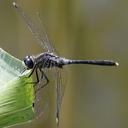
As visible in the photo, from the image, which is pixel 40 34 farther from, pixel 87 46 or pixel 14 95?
pixel 87 46

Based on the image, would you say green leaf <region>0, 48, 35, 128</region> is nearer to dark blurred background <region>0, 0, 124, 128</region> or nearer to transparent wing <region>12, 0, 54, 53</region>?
transparent wing <region>12, 0, 54, 53</region>

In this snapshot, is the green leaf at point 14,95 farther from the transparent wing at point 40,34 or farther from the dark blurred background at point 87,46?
the dark blurred background at point 87,46

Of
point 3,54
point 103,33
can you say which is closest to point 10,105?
point 3,54

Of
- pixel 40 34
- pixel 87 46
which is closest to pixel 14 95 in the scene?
pixel 40 34

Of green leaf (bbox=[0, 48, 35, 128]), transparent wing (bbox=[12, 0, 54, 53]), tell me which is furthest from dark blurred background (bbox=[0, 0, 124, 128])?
green leaf (bbox=[0, 48, 35, 128])

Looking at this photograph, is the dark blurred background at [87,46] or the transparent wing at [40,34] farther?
the dark blurred background at [87,46]

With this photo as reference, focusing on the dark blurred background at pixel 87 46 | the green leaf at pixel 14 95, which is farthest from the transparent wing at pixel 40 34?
the dark blurred background at pixel 87 46
